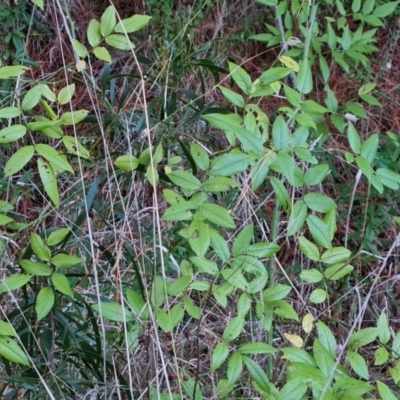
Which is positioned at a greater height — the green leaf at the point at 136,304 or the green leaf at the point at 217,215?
the green leaf at the point at 217,215

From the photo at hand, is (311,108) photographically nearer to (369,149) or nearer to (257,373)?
(369,149)

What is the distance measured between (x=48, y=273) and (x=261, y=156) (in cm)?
48

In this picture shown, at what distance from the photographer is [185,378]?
137 centimetres

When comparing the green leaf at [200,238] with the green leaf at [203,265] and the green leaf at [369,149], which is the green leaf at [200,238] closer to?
the green leaf at [203,265]

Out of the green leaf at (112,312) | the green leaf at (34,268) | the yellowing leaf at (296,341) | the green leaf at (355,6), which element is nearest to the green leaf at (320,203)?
the yellowing leaf at (296,341)

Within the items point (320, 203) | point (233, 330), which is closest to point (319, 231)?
point (320, 203)

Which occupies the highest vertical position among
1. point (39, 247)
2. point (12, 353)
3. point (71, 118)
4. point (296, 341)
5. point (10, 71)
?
point (10, 71)

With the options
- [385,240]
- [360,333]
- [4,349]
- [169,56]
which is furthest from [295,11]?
[4,349]

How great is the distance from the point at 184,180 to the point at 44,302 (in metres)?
0.37

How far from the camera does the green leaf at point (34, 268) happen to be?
1.20 m

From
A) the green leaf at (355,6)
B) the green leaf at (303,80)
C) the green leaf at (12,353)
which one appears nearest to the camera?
the green leaf at (12,353)

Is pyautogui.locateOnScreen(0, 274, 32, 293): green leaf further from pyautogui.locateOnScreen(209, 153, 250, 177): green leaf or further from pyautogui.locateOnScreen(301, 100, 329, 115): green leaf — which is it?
pyautogui.locateOnScreen(301, 100, 329, 115): green leaf

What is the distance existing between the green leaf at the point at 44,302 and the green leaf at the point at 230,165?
1.33ft

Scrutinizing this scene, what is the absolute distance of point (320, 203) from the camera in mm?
1219
